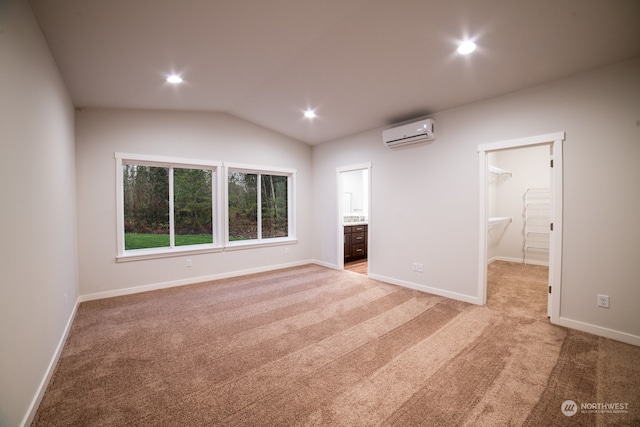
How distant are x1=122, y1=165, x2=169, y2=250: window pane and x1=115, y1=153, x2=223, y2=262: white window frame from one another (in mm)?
101

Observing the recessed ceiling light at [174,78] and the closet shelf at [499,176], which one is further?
the closet shelf at [499,176]

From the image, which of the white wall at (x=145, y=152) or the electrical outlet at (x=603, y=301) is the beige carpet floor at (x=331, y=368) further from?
the white wall at (x=145, y=152)

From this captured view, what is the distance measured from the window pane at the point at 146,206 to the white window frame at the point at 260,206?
93cm

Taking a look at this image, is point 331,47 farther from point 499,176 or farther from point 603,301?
point 499,176

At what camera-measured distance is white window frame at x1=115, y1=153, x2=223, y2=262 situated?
12.6ft

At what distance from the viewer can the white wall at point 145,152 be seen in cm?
366

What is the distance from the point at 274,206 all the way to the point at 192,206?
5.23 feet

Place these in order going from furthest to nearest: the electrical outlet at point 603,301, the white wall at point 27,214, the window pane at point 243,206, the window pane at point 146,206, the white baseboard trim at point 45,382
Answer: the window pane at point 243,206 → the window pane at point 146,206 → the electrical outlet at point 603,301 → the white baseboard trim at point 45,382 → the white wall at point 27,214

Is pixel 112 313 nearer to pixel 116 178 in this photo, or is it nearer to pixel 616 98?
pixel 116 178

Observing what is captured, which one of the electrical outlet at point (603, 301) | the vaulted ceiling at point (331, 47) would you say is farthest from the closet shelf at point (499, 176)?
the electrical outlet at point (603, 301)

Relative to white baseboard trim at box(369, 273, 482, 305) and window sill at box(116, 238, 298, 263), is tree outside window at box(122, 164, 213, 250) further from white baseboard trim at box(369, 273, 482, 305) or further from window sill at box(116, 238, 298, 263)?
white baseboard trim at box(369, 273, 482, 305)

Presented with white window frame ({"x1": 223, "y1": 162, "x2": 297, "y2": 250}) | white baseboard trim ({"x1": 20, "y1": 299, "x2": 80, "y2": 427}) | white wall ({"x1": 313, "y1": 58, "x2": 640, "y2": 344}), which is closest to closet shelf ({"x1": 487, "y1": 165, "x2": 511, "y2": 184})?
white wall ({"x1": 313, "y1": 58, "x2": 640, "y2": 344})

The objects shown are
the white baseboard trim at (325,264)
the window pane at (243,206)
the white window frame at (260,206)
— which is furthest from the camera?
the white baseboard trim at (325,264)

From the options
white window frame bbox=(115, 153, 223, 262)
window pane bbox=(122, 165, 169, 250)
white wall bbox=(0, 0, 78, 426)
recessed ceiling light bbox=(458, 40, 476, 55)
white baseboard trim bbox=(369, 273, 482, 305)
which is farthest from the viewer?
window pane bbox=(122, 165, 169, 250)
